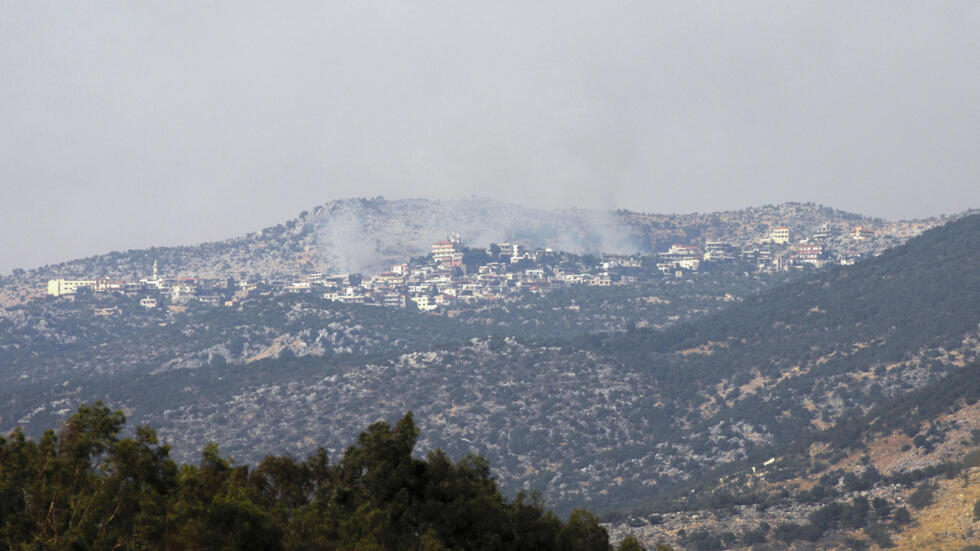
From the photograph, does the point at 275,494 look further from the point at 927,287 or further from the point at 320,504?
the point at 927,287

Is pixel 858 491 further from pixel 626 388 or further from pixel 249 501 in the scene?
pixel 626 388

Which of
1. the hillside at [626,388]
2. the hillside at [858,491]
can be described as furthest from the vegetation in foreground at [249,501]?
the hillside at [626,388]

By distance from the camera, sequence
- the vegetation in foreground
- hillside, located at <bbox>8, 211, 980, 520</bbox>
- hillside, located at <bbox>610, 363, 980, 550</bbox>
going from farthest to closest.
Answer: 1. hillside, located at <bbox>8, 211, 980, 520</bbox>
2. hillside, located at <bbox>610, 363, 980, 550</bbox>
3. the vegetation in foreground

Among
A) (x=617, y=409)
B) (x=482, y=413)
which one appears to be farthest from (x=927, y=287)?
(x=482, y=413)

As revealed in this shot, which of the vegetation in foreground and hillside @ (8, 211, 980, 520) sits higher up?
the vegetation in foreground

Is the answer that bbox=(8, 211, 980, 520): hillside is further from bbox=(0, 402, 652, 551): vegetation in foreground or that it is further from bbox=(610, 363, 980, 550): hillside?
bbox=(0, 402, 652, 551): vegetation in foreground

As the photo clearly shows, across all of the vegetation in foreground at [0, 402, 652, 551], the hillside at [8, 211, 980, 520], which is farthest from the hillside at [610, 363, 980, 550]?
the vegetation in foreground at [0, 402, 652, 551]

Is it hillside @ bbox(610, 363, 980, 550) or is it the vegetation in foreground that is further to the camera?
hillside @ bbox(610, 363, 980, 550)

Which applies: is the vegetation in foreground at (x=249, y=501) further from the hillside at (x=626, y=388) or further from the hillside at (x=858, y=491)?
the hillside at (x=626, y=388)
